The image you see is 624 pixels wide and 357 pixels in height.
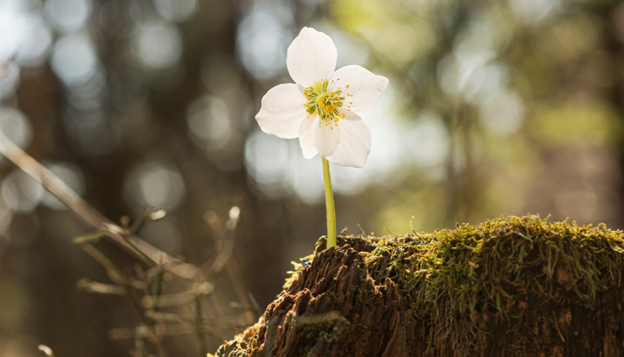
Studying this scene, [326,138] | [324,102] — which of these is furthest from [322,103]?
[326,138]

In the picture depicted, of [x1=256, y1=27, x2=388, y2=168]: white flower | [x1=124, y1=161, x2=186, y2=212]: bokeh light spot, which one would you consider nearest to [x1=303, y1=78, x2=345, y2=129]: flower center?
[x1=256, y1=27, x2=388, y2=168]: white flower

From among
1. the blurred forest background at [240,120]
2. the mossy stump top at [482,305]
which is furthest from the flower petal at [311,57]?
the blurred forest background at [240,120]

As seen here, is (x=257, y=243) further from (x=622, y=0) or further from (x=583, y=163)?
(x=583, y=163)

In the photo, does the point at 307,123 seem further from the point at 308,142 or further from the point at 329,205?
the point at 329,205

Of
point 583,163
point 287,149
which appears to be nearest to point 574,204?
point 583,163

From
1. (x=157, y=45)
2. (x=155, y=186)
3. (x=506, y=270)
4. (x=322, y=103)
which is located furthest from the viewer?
(x=157, y=45)

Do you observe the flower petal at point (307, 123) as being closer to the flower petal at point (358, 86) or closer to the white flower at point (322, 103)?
the white flower at point (322, 103)

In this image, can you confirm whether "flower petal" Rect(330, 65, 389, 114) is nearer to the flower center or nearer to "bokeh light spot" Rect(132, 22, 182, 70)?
the flower center
